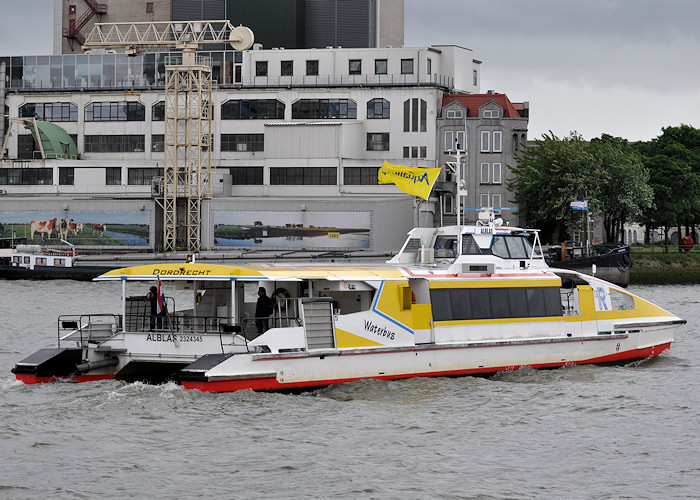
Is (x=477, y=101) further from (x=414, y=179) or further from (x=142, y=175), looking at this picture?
(x=414, y=179)

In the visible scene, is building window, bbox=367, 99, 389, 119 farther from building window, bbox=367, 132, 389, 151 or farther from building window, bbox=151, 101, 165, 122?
building window, bbox=151, 101, 165, 122

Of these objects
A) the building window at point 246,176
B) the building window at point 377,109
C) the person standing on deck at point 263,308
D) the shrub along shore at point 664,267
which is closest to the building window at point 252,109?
the building window at point 246,176

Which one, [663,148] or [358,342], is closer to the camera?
[358,342]

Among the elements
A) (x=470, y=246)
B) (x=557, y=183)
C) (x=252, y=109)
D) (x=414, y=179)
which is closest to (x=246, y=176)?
(x=252, y=109)

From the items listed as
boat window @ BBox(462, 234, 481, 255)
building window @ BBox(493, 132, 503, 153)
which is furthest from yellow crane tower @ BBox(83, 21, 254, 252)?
boat window @ BBox(462, 234, 481, 255)

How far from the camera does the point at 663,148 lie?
297 feet

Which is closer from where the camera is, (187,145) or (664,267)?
(664,267)

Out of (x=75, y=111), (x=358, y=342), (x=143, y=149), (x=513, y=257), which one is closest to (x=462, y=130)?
(x=143, y=149)

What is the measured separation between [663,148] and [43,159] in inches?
2068

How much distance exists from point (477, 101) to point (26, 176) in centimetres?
3674

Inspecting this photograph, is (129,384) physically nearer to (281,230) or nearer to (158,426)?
(158,426)

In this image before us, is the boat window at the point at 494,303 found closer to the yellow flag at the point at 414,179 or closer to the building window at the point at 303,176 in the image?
the yellow flag at the point at 414,179

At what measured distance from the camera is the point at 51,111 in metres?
86.2

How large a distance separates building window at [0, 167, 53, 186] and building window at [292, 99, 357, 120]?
20199mm
